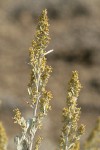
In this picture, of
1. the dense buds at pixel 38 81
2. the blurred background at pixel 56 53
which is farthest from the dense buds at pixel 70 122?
the blurred background at pixel 56 53

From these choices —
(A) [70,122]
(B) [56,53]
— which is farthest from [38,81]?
(B) [56,53]

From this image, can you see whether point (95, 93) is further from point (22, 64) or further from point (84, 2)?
point (84, 2)

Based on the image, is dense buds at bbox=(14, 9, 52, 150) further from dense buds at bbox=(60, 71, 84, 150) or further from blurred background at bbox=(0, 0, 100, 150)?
blurred background at bbox=(0, 0, 100, 150)

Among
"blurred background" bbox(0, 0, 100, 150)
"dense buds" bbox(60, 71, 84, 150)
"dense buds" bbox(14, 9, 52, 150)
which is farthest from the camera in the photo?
"blurred background" bbox(0, 0, 100, 150)

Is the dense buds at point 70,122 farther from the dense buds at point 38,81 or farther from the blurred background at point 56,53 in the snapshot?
the blurred background at point 56,53

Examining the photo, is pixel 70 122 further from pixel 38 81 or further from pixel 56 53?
pixel 56 53

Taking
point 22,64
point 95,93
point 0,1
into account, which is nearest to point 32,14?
point 0,1

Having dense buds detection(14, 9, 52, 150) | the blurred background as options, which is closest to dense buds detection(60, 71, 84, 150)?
dense buds detection(14, 9, 52, 150)

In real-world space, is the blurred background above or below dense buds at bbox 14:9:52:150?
above
